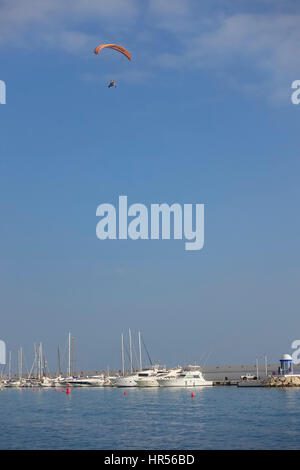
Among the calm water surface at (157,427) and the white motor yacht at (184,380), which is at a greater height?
the calm water surface at (157,427)

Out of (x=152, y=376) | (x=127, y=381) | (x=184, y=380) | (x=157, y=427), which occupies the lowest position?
(x=127, y=381)

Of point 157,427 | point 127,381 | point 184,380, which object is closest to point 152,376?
point 127,381

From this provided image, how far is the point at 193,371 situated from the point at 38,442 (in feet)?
323

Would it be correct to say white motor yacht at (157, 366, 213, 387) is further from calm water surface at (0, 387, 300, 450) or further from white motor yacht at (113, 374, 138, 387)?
calm water surface at (0, 387, 300, 450)

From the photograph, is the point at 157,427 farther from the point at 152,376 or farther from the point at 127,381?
the point at 127,381

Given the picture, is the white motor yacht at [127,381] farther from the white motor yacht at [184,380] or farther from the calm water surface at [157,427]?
the calm water surface at [157,427]

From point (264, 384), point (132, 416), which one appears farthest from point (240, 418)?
point (264, 384)

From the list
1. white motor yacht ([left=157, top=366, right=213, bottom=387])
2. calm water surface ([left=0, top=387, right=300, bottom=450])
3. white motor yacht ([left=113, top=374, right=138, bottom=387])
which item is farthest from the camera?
white motor yacht ([left=113, top=374, right=138, bottom=387])

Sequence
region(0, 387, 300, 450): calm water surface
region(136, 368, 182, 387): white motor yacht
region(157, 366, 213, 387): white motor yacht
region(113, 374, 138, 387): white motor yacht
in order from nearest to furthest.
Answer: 1. region(0, 387, 300, 450): calm water surface
2. region(157, 366, 213, 387): white motor yacht
3. region(136, 368, 182, 387): white motor yacht
4. region(113, 374, 138, 387): white motor yacht

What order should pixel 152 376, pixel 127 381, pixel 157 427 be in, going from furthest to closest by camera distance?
pixel 127 381 → pixel 152 376 → pixel 157 427

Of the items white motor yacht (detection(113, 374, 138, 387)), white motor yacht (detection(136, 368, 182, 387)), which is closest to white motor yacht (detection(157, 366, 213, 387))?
white motor yacht (detection(136, 368, 182, 387))

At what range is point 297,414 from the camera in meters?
69.6

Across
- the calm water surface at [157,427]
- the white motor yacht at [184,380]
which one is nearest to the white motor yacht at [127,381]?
the white motor yacht at [184,380]
